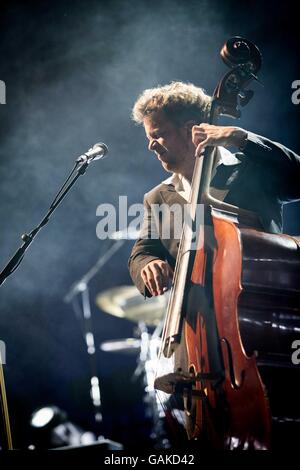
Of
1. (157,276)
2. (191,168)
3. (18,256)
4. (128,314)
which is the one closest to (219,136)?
(191,168)

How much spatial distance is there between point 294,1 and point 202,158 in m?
2.44

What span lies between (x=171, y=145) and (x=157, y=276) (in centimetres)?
77

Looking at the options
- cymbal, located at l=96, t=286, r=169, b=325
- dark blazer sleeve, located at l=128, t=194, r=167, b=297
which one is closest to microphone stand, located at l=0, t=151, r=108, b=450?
dark blazer sleeve, located at l=128, t=194, r=167, b=297

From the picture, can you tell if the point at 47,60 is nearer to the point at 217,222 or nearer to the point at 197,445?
the point at 217,222

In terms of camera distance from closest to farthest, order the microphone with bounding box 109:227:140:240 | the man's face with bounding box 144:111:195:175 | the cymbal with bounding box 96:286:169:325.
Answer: the man's face with bounding box 144:111:195:175, the microphone with bounding box 109:227:140:240, the cymbal with bounding box 96:286:169:325

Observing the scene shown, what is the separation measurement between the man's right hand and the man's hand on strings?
58 centimetres

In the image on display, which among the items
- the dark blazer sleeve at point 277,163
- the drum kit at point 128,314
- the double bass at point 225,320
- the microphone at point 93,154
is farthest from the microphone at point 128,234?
the double bass at point 225,320

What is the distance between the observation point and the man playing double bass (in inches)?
80.9

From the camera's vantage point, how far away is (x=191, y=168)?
254 cm

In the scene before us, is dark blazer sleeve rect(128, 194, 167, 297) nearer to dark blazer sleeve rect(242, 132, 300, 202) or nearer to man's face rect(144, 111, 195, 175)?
man's face rect(144, 111, 195, 175)

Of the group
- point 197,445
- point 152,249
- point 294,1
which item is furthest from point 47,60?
point 197,445

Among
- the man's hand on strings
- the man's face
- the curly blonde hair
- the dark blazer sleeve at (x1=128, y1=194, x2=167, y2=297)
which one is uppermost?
the curly blonde hair

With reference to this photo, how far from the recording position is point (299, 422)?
5.17ft

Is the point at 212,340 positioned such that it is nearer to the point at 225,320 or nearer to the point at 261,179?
the point at 225,320
